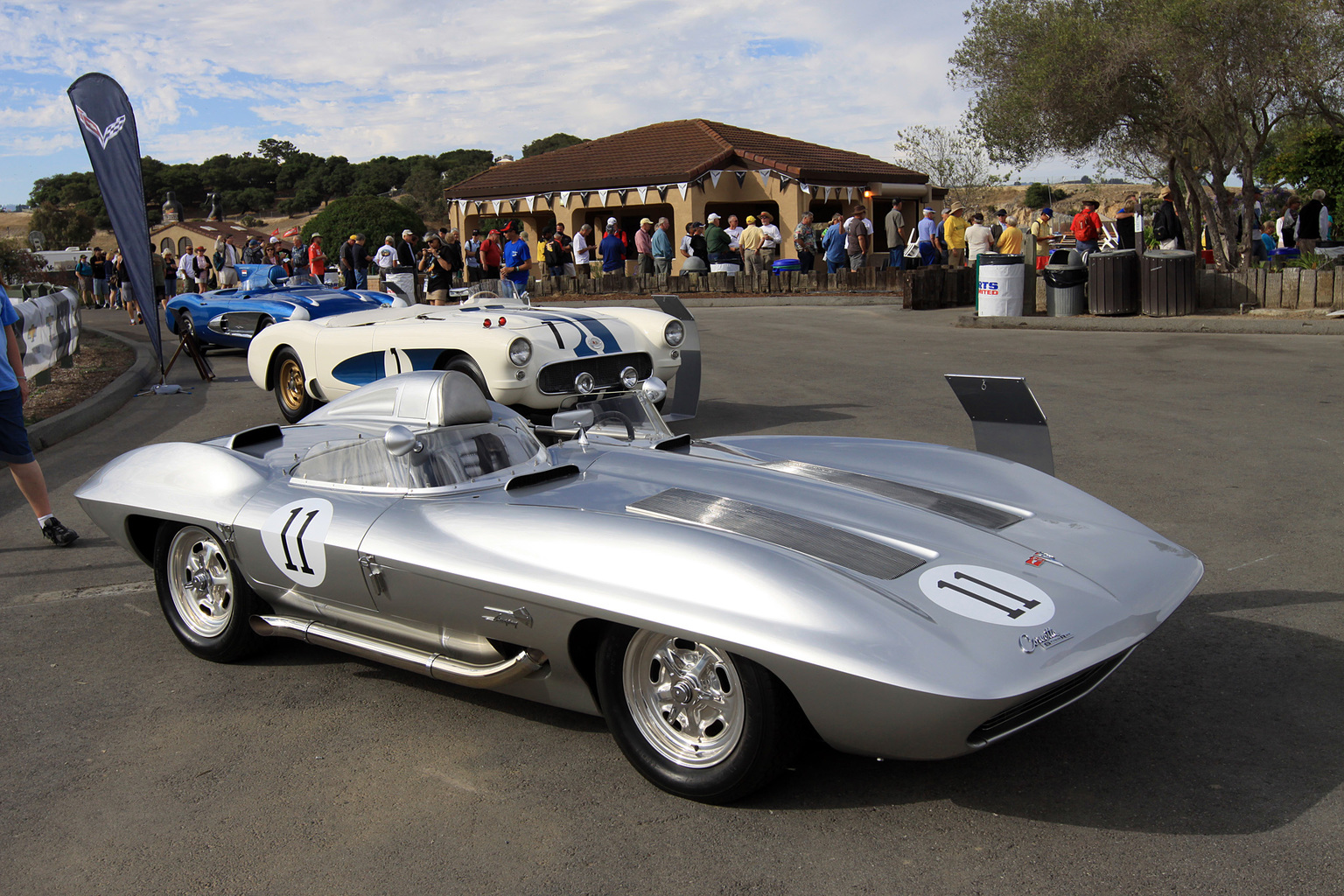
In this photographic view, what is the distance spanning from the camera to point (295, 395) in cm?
1016

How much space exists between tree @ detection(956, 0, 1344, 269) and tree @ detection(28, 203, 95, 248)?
6959cm

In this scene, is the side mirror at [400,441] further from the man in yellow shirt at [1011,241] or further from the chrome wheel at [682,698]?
the man in yellow shirt at [1011,241]

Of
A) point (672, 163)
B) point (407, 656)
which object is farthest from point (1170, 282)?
point (672, 163)

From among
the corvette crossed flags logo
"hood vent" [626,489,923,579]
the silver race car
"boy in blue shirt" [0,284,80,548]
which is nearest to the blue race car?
the corvette crossed flags logo

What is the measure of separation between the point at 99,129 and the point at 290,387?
3665 mm

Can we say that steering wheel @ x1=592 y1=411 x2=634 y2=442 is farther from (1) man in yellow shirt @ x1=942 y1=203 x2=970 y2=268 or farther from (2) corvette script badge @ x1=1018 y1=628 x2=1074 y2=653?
(1) man in yellow shirt @ x1=942 y1=203 x2=970 y2=268

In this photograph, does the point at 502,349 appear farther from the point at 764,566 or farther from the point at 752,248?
the point at 752,248

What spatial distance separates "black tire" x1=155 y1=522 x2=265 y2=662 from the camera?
14.1 feet

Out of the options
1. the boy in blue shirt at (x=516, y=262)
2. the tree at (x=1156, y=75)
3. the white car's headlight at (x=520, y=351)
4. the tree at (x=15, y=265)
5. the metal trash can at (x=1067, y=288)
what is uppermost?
the tree at (x=1156, y=75)

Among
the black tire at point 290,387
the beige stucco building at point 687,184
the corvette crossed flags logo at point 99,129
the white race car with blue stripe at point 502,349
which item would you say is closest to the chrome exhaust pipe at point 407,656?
the white race car with blue stripe at point 502,349

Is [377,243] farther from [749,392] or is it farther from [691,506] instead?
[691,506]

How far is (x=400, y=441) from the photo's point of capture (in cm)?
391

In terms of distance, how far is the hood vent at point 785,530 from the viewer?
319cm

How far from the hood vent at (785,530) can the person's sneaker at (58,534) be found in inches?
163
